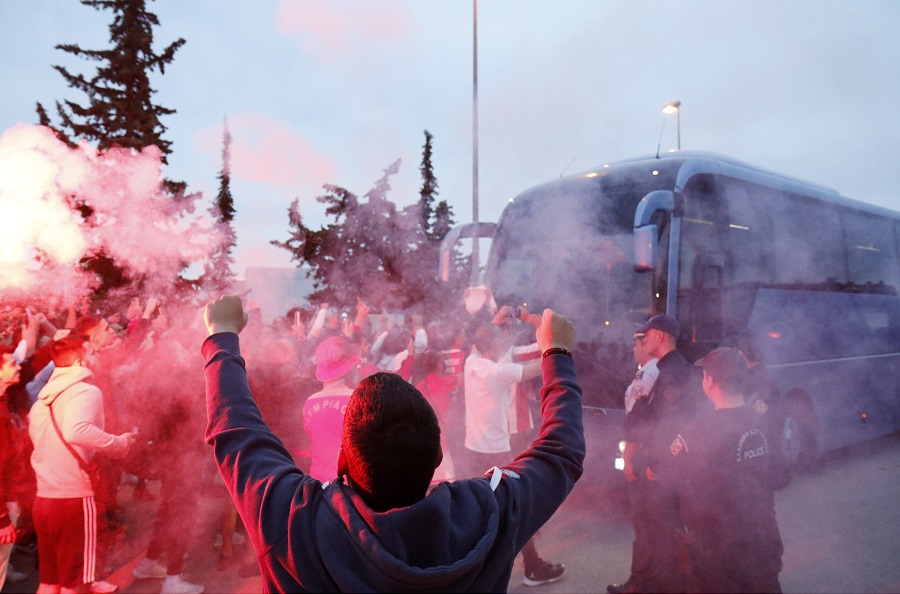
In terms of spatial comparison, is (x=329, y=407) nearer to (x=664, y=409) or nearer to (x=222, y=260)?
(x=664, y=409)

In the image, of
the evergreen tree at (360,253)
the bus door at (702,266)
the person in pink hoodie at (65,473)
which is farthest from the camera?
the evergreen tree at (360,253)

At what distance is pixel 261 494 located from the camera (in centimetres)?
132

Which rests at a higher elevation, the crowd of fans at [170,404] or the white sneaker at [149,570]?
the crowd of fans at [170,404]

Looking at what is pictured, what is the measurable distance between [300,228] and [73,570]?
11570mm

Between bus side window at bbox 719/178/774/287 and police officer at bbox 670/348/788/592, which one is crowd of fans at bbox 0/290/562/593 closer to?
police officer at bbox 670/348/788/592

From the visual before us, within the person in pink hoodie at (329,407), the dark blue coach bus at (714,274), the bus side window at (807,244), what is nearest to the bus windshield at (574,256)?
the dark blue coach bus at (714,274)

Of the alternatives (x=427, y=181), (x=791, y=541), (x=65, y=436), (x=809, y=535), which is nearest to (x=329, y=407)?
(x=65, y=436)

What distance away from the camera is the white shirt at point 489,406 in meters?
4.64

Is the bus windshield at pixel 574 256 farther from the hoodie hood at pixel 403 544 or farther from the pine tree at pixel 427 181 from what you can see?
the pine tree at pixel 427 181

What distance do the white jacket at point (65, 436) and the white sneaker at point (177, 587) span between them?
3.61 feet

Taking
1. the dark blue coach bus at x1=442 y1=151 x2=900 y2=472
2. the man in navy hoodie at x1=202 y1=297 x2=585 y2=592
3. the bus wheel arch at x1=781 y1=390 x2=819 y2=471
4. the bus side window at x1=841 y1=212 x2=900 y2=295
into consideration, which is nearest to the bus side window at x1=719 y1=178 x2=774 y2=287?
the dark blue coach bus at x1=442 y1=151 x2=900 y2=472

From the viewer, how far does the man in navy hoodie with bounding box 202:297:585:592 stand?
1.19 meters

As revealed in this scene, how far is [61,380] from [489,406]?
9.77ft

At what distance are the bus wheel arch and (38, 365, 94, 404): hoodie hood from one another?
276 inches
